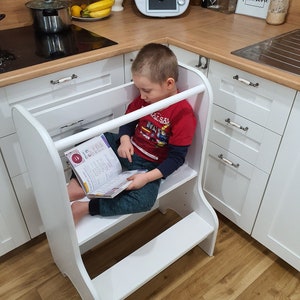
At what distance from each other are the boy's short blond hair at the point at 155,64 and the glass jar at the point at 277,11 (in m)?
0.76

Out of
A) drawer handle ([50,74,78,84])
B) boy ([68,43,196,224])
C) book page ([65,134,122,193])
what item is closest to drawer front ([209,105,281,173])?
boy ([68,43,196,224])

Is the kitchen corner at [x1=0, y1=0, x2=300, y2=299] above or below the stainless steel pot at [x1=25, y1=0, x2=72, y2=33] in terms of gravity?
below

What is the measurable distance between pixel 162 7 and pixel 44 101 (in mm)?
844

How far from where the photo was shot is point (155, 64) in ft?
3.44

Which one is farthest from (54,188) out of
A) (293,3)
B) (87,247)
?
(293,3)

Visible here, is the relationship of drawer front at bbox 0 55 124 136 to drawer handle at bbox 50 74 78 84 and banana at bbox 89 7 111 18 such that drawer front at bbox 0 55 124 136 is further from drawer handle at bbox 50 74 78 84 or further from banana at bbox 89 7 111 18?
banana at bbox 89 7 111 18

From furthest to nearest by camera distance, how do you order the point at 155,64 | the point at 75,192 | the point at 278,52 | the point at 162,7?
the point at 162,7
the point at 278,52
the point at 75,192
the point at 155,64

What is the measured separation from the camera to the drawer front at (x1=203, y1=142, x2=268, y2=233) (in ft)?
4.45

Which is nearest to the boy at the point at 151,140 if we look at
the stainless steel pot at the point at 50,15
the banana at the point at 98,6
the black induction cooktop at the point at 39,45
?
the black induction cooktop at the point at 39,45

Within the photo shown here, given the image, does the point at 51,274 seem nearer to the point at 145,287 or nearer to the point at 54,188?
the point at 145,287

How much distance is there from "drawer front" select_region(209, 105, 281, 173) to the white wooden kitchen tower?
20 cm

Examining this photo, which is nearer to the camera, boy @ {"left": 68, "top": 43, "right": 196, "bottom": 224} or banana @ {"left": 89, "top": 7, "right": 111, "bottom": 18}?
boy @ {"left": 68, "top": 43, "right": 196, "bottom": 224}

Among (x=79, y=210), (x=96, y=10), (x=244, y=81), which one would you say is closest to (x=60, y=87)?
(x=79, y=210)

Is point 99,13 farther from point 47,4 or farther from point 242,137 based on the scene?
point 242,137
